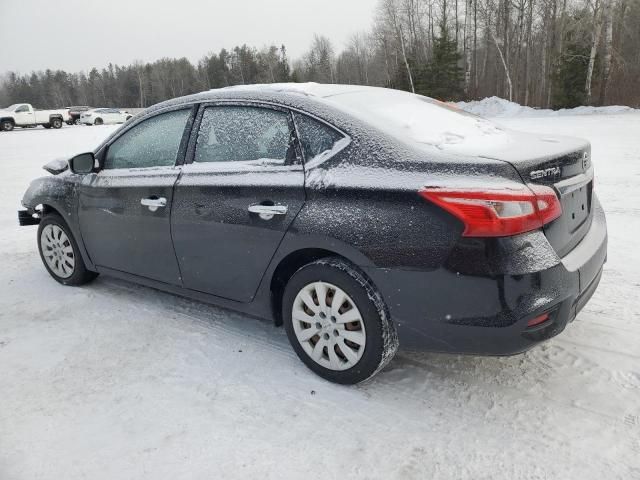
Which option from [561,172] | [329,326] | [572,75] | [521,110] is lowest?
[521,110]

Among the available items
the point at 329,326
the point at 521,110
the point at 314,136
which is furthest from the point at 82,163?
the point at 521,110

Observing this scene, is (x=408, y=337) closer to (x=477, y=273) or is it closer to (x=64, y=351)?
(x=477, y=273)

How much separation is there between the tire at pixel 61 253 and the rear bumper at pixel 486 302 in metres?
2.94

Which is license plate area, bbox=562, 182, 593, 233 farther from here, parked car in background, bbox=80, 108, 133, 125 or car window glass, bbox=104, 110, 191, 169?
parked car in background, bbox=80, 108, 133, 125

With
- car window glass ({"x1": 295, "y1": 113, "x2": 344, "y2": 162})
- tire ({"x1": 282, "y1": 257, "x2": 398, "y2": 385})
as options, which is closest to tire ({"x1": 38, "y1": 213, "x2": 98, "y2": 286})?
tire ({"x1": 282, "y1": 257, "x2": 398, "y2": 385})

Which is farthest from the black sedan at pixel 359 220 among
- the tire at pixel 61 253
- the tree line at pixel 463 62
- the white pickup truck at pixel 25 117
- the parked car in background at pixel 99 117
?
the parked car in background at pixel 99 117

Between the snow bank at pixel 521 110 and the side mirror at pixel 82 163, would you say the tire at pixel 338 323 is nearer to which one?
the side mirror at pixel 82 163

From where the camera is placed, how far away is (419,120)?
291 cm

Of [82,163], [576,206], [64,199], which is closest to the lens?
[576,206]

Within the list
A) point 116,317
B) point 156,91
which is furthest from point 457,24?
point 156,91

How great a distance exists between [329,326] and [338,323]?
7 cm

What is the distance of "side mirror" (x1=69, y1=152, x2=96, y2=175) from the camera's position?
386cm

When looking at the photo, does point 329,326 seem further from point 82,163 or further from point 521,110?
point 521,110

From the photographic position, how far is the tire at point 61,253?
4.30m
